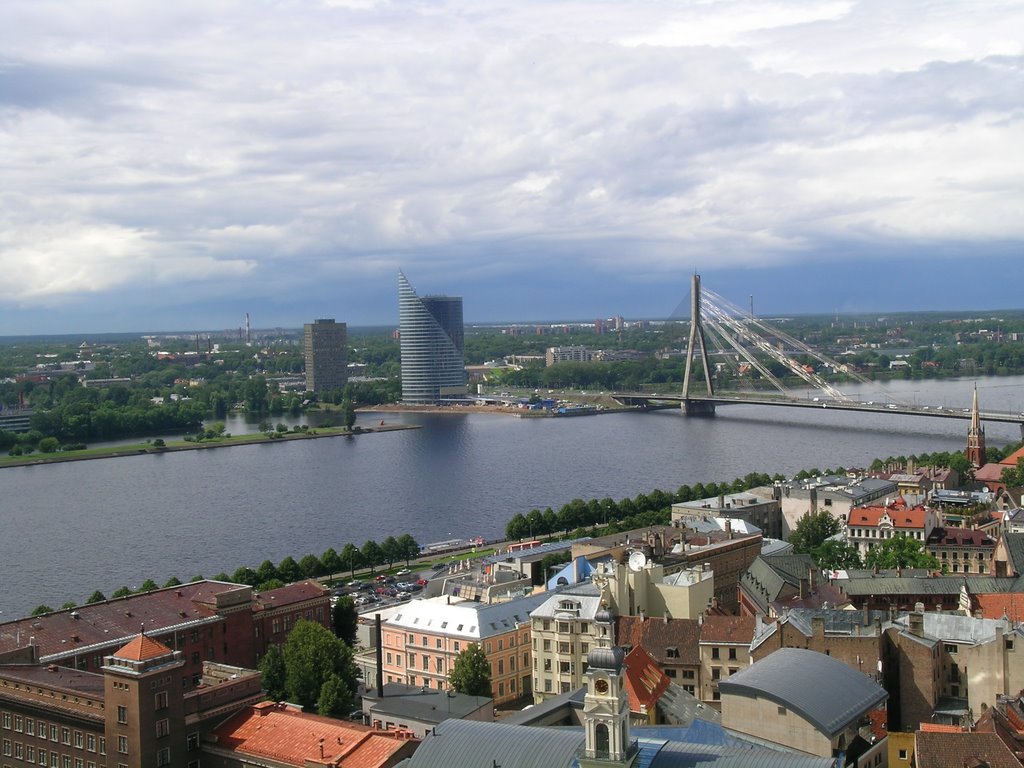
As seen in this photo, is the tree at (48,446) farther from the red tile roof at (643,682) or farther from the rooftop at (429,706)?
the red tile roof at (643,682)

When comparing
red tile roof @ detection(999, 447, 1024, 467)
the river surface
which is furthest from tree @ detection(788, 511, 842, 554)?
red tile roof @ detection(999, 447, 1024, 467)

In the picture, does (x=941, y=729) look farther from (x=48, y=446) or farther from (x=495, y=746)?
(x=48, y=446)

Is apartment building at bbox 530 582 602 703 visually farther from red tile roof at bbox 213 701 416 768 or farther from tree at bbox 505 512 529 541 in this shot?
tree at bbox 505 512 529 541

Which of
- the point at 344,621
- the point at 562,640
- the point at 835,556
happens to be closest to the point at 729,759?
the point at 562,640

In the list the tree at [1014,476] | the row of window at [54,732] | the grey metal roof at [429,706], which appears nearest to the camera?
the row of window at [54,732]

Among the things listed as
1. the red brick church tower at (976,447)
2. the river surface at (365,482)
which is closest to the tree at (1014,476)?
the red brick church tower at (976,447)

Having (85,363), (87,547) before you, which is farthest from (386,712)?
(85,363)

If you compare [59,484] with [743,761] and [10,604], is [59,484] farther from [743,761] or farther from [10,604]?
[743,761]

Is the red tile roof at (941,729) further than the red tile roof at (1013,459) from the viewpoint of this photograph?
No
